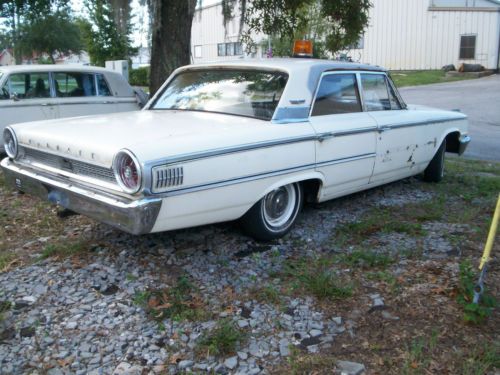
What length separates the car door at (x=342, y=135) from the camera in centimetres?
448

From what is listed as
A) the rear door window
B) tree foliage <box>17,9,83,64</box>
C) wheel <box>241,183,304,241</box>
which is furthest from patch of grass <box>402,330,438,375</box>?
tree foliage <box>17,9,83,64</box>

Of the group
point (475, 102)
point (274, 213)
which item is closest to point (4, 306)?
point (274, 213)

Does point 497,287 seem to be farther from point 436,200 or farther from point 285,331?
point 436,200

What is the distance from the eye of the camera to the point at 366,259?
3.96 meters

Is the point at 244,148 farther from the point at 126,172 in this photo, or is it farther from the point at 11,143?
the point at 11,143

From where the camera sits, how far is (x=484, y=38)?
28938 mm

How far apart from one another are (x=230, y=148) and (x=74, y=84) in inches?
215

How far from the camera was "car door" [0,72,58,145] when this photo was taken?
298 inches

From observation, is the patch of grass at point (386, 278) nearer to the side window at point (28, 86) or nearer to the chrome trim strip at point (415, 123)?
the chrome trim strip at point (415, 123)

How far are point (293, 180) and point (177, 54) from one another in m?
3.93

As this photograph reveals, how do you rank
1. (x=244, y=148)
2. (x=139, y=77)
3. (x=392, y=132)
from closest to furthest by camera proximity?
(x=244, y=148), (x=392, y=132), (x=139, y=77)

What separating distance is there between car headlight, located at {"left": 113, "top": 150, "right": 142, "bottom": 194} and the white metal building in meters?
25.7

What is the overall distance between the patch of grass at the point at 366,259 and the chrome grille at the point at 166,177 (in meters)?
1.37

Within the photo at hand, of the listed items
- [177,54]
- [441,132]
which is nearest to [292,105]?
[441,132]
